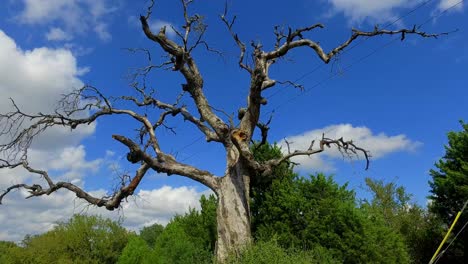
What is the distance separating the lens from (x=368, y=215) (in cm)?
2538

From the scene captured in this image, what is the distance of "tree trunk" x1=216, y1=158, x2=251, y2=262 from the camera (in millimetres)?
14883

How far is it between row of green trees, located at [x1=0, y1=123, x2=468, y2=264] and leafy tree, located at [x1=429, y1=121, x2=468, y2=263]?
0.24 ft

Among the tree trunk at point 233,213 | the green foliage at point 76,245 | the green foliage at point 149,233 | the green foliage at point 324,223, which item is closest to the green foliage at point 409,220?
the green foliage at point 324,223

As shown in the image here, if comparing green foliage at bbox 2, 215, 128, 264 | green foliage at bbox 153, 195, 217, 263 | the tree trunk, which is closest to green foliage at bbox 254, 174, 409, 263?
green foliage at bbox 153, 195, 217, 263

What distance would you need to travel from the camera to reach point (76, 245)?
55688mm

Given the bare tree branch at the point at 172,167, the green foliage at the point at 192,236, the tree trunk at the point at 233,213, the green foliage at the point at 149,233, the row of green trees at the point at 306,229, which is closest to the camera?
the tree trunk at the point at 233,213

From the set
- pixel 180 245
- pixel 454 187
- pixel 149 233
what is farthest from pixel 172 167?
pixel 149 233

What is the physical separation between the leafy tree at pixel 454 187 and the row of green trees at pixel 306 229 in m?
0.07

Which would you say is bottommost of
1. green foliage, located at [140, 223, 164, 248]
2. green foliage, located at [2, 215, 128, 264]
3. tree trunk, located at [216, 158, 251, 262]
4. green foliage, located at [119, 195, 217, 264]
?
tree trunk, located at [216, 158, 251, 262]

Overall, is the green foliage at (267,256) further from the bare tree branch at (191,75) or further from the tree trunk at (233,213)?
the bare tree branch at (191,75)

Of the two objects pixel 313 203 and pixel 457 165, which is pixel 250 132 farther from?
pixel 457 165

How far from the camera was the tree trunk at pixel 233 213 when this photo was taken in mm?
14883

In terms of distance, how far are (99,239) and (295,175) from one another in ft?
127

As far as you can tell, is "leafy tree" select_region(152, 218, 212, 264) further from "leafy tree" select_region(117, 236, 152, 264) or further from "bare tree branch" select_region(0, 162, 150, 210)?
"bare tree branch" select_region(0, 162, 150, 210)
